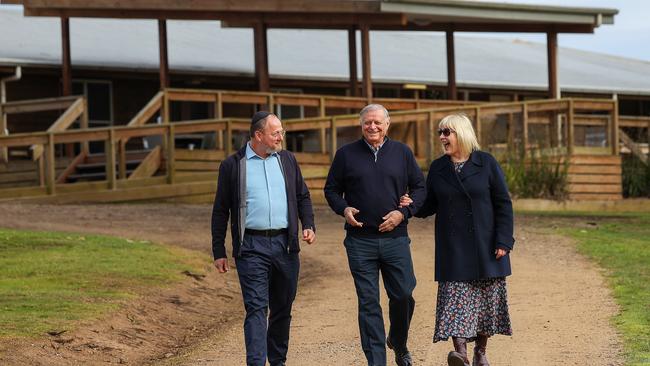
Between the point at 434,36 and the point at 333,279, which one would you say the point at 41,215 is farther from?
the point at 434,36

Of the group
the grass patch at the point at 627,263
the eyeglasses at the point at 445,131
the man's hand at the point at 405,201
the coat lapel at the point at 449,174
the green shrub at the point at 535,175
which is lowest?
the grass patch at the point at 627,263

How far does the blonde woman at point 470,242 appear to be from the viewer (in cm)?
958

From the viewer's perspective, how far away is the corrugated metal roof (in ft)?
110

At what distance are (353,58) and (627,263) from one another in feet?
43.5

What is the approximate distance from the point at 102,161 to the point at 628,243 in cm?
1195

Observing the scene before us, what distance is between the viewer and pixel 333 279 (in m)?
16.5

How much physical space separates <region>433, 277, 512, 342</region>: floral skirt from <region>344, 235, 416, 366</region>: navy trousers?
33 centimetres

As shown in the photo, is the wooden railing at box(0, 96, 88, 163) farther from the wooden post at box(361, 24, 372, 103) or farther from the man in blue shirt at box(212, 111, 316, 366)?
the man in blue shirt at box(212, 111, 316, 366)

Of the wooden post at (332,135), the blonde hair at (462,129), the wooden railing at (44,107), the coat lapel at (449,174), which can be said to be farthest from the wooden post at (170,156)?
the blonde hair at (462,129)

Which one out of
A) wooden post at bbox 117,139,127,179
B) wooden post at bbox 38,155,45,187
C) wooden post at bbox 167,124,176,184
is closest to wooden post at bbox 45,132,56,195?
wooden post at bbox 38,155,45,187

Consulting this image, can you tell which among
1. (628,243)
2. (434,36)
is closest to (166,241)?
(628,243)

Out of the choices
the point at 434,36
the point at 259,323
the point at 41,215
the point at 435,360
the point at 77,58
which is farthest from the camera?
the point at 434,36

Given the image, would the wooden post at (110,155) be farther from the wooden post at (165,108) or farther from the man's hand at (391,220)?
the man's hand at (391,220)

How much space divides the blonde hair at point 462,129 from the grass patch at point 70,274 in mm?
4049
